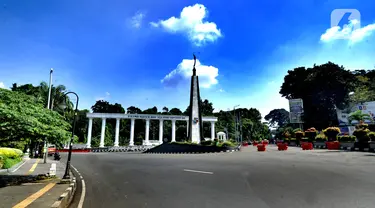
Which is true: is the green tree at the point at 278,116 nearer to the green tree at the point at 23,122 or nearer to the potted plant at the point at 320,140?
the potted plant at the point at 320,140

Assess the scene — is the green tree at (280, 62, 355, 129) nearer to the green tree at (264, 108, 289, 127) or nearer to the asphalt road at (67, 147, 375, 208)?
the asphalt road at (67, 147, 375, 208)

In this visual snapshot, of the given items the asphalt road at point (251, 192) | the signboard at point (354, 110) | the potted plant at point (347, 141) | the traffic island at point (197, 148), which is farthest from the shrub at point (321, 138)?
the asphalt road at point (251, 192)

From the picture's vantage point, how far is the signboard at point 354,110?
1827 inches

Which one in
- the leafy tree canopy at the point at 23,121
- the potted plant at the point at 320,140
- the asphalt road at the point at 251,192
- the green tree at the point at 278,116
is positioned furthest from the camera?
the green tree at the point at 278,116

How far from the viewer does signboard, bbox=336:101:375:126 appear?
46.4m

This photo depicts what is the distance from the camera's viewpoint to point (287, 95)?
68.4 m

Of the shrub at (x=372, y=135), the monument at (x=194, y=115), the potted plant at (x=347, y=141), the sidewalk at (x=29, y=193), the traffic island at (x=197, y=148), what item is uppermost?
the monument at (x=194, y=115)

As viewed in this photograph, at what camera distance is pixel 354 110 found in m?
50.5

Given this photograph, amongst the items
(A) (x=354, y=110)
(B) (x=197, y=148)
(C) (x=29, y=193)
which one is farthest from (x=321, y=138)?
(C) (x=29, y=193)

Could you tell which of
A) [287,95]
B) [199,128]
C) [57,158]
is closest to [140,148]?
[199,128]

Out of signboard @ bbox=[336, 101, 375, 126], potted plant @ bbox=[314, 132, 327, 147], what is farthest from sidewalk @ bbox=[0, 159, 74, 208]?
signboard @ bbox=[336, 101, 375, 126]

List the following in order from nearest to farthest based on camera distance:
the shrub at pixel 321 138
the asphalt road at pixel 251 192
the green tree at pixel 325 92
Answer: the asphalt road at pixel 251 192
the shrub at pixel 321 138
the green tree at pixel 325 92

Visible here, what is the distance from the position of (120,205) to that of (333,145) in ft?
94.5

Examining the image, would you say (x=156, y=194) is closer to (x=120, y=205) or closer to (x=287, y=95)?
(x=120, y=205)
